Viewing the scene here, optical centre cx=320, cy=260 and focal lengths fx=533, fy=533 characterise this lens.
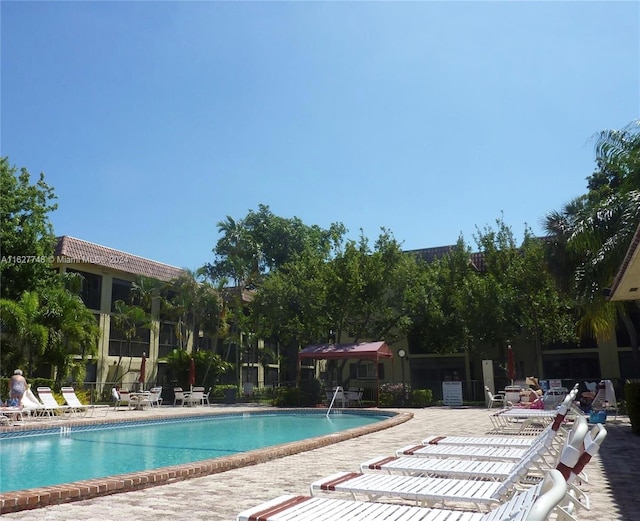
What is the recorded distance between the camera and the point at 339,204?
2270 cm

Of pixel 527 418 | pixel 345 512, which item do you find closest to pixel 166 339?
pixel 527 418

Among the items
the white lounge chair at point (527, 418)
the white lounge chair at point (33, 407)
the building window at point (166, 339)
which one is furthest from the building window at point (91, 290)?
the white lounge chair at point (527, 418)

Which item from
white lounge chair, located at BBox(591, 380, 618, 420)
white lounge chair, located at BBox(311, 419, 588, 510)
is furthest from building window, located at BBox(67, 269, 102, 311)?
white lounge chair, located at BBox(311, 419, 588, 510)

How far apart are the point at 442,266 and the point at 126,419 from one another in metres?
20.5

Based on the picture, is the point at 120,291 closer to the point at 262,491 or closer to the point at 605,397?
the point at 605,397

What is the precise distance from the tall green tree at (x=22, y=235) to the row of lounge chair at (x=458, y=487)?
24.6 metres

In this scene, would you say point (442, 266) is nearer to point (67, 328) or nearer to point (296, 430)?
point (296, 430)

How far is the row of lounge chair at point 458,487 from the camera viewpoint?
2.67m

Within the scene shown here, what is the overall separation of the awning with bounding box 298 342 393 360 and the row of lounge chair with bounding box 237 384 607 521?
55.4ft

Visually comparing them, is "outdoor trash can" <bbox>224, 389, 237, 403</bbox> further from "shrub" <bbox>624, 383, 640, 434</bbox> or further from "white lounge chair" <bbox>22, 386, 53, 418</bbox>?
"shrub" <bbox>624, 383, 640, 434</bbox>

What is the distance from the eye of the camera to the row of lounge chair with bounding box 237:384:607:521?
2.67 m

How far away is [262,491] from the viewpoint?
5934 mm

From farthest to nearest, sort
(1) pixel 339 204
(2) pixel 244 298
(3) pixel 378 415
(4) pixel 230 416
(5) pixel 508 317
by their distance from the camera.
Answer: (2) pixel 244 298
(5) pixel 508 317
(1) pixel 339 204
(4) pixel 230 416
(3) pixel 378 415

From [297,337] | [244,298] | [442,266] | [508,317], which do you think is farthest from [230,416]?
[244,298]
